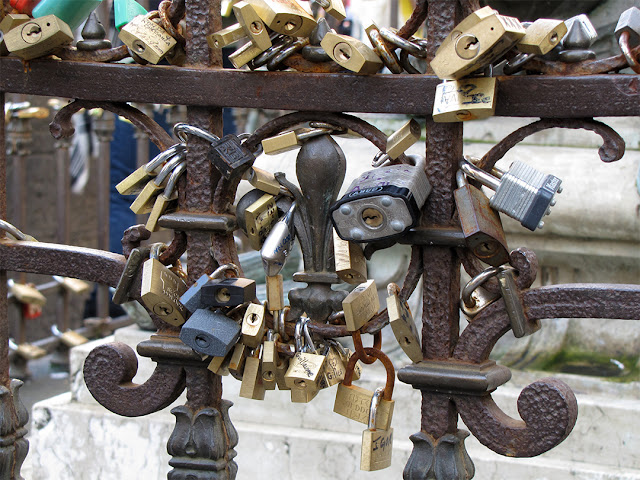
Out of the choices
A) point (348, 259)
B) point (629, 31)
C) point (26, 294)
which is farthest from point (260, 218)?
point (26, 294)

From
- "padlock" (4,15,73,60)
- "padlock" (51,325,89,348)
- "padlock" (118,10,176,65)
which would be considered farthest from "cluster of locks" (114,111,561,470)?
"padlock" (51,325,89,348)

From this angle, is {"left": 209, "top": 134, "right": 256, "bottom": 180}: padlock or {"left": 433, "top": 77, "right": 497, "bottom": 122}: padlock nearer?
{"left": 433, "top": 77, "right": 497, "bottom": 122}: padlock

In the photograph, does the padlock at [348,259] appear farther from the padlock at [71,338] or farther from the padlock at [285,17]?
the padlock at [71,338]

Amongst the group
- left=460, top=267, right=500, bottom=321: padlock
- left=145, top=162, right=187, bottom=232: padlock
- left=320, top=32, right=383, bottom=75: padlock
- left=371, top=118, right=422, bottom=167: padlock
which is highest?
left=320, top=32, right=383, bottom=75: padlock

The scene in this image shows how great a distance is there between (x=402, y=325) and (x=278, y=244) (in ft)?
0.63

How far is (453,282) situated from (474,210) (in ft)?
0.40

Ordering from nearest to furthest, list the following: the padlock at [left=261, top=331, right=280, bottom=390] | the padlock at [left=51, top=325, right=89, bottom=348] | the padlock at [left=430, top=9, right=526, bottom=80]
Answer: the padlock at [left=430, top=9, right=526, bottom=80] → the padlock at [left=261, top=331, right=280, bottom=390] → the padlock at [left=51, top=325, right=89, bottom=348]

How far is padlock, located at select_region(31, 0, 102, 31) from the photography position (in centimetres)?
128

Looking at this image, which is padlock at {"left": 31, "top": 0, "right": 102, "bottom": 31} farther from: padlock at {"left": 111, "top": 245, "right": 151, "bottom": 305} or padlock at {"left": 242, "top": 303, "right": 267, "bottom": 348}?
padlock at {"left": 242, "top": 303, "right": 267, "bottom": 348}

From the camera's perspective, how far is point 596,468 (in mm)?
1928

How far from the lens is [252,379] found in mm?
1212

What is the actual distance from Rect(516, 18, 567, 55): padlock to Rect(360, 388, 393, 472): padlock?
472 millimetres

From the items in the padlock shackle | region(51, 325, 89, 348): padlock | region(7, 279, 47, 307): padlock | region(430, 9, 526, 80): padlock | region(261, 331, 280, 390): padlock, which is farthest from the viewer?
region(51, 325, 89, 348): padlock

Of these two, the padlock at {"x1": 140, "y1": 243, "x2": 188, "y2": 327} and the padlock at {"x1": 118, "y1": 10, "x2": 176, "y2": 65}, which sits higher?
the padlock at {"x1": 118, "y1": 10, "x2": 176, "y2": 65}
